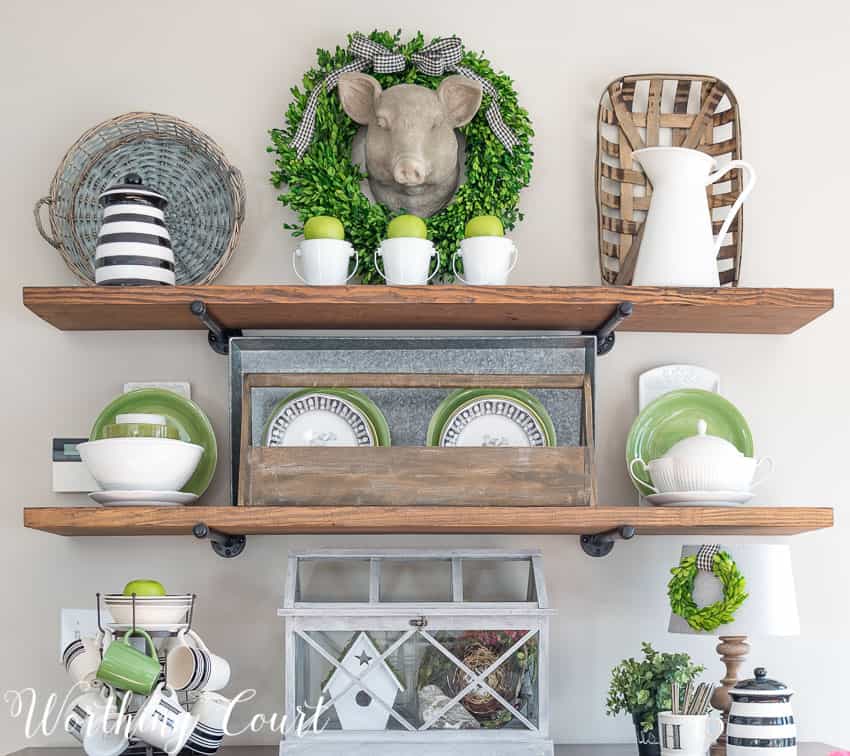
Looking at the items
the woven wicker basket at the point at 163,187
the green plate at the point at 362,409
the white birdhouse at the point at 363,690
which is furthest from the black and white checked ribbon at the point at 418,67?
the white birdhouse at the point at 363,690

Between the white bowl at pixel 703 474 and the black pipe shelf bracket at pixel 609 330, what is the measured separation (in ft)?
0.80

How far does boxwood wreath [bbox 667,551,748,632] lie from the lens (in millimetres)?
1738

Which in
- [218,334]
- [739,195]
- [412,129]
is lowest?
[218,334]

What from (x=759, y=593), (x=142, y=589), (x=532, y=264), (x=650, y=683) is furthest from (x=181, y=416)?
(x=759, y=593)

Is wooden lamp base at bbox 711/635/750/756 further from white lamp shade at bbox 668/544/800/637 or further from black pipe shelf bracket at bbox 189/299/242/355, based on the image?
black pipe shelf bracket at bbox 189/299/242/355

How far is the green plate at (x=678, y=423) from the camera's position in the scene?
2.00m

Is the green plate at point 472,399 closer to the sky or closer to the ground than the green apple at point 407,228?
closer to the ground

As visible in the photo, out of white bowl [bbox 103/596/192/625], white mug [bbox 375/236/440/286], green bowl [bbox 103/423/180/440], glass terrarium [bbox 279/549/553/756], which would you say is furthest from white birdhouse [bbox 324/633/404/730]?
white mug [bbox 375/236/440/286]

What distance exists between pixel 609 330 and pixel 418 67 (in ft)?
1.93

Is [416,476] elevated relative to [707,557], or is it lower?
elevated

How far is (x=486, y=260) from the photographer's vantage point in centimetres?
187

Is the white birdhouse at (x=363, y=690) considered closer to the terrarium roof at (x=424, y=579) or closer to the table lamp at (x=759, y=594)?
the terrarium roof at (x=424, y=579)

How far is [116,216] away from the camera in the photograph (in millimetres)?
1878

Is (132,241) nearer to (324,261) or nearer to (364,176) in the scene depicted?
(324,261)
